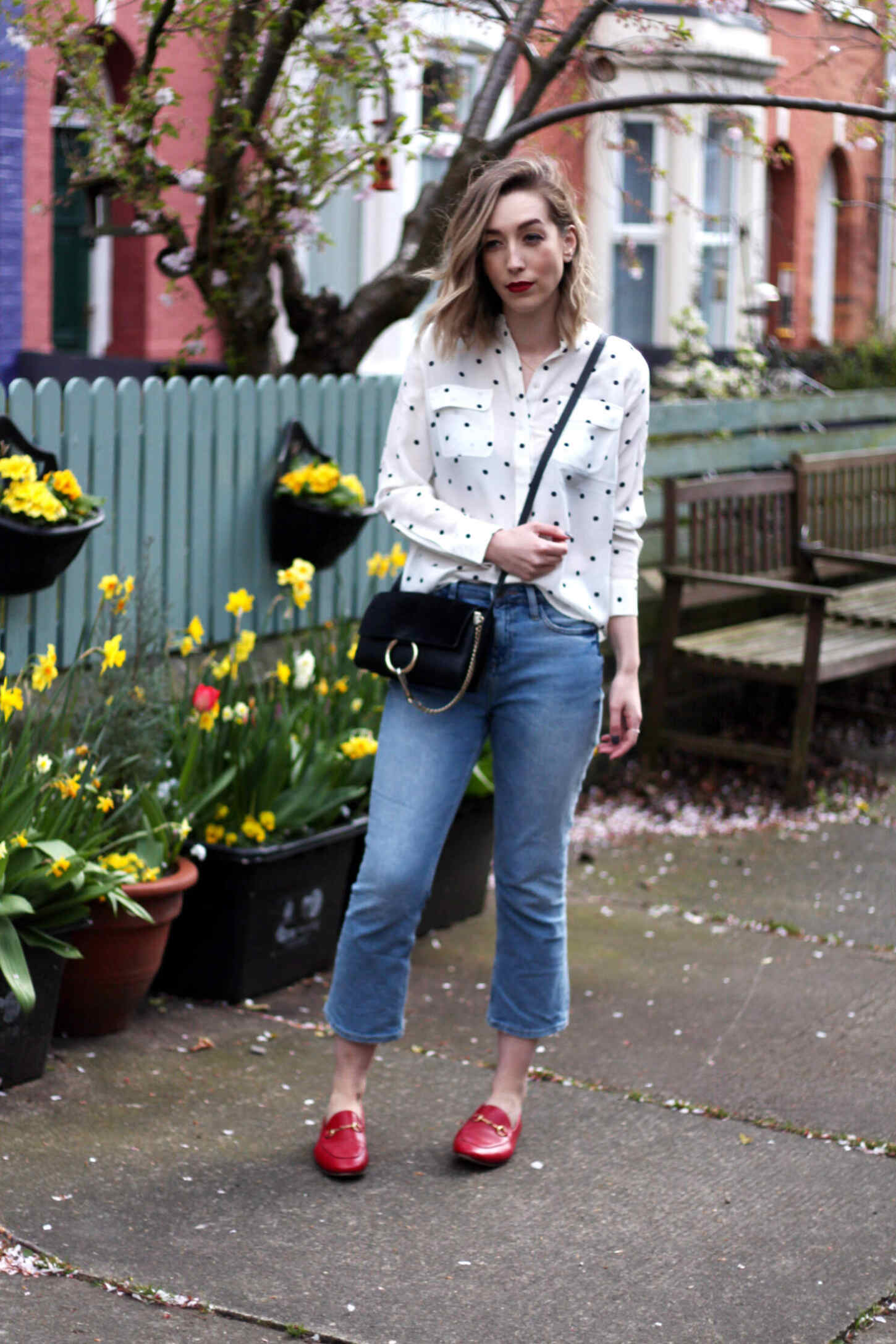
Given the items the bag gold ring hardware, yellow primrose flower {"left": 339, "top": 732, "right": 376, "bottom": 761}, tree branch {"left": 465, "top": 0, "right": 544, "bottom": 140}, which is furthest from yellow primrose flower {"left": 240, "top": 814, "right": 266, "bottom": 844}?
tree branch {"left": 465, "top": 0, "right": 544, "bottom": 140}

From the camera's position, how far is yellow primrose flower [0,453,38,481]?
13.1 ft

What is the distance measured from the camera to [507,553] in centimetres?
317

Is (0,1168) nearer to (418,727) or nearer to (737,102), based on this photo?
(418,727)

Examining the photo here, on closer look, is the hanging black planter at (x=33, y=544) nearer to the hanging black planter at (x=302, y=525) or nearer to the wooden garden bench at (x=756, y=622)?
the hanging black planter at (x=302, y=525)

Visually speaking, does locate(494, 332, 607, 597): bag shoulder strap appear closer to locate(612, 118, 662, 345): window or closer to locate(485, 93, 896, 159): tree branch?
locate(485, 93, 896, 159): tree branch

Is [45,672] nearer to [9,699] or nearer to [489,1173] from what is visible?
[9,699]

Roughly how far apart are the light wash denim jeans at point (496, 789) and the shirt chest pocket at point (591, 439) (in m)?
0.26

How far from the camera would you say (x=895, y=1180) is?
3.48 m

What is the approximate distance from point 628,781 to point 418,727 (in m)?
3.75

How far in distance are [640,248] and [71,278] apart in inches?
258

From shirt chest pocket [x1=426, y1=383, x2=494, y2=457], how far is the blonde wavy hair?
0.09 meters

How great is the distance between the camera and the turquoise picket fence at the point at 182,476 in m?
4.46

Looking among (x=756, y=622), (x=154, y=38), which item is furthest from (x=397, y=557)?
(x=756, y=622)

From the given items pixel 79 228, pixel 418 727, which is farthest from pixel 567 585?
pixel 79 228
